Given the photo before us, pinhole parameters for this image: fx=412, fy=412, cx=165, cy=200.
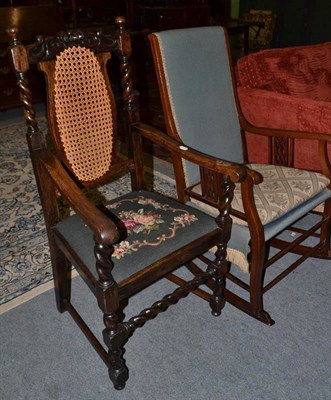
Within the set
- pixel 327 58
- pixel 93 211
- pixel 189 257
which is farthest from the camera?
pixel 327 58

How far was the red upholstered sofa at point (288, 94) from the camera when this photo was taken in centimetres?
218

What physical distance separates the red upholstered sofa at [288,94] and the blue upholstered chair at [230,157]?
299mm

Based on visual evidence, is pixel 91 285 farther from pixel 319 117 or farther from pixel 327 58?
pixel 327 58

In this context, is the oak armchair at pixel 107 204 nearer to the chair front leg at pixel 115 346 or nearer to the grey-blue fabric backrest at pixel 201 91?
the chair front leg at pixel 115 346

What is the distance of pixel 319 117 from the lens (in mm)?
2119

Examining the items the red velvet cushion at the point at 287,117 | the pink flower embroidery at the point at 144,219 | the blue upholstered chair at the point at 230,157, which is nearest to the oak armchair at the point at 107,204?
the pink flower embroidery at the point at 144,219

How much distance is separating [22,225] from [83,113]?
1181 millimetres

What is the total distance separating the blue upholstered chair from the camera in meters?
1.64

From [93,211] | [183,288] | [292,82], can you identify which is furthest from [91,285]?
[292,82]

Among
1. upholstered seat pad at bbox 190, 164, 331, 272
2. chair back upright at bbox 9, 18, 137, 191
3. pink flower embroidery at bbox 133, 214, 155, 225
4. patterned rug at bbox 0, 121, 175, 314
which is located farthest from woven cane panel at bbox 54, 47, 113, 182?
patterned rug at bbox 0, 121, 175, 314

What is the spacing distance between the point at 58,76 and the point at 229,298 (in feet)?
3.88

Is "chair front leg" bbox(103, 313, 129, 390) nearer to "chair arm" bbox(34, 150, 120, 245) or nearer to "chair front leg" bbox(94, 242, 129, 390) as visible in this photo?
"chair front leg" bbox(94, 242, 129, 390)

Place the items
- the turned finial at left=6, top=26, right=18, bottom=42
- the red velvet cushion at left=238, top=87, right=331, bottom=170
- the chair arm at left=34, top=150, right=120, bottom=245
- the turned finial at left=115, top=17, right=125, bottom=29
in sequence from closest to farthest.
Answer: the chair arm at left=34, top=150, right=120, bottom=245
the turned finial at left=6, top=26, right=18, bottom=42
the turned finial at left=115, top=17, right=125, bottom=29
the red velvet cushion at left=238, top=87, right=331, bottom=170

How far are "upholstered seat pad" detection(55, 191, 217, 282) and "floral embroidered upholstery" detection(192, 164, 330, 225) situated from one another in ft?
0.69
